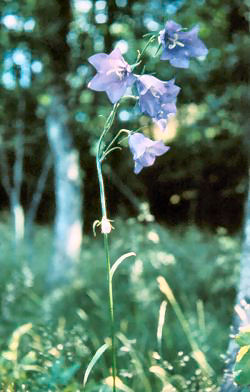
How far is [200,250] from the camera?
6.42 meters

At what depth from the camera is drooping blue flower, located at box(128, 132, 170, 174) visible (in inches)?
66.1

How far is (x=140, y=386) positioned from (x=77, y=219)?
2.99m

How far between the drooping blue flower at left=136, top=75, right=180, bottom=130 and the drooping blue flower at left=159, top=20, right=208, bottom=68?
74mm

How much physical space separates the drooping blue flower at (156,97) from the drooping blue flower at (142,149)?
0.22ft

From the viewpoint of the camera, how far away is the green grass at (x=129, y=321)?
237 centimetres

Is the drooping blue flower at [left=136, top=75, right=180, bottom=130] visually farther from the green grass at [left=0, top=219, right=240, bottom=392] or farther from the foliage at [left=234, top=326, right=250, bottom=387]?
the green grass at [left=0, top=219, right=240, bottom=392]

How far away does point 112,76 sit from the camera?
1.60 meters

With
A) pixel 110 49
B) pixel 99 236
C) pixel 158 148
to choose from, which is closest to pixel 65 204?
pixel 110 49

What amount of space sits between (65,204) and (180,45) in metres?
4.01

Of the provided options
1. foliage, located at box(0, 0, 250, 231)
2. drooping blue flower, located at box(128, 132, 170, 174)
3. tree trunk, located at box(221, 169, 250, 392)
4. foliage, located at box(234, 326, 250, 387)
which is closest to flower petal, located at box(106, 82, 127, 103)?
drooping blue flower, located at box(128, 132, 170, 174)

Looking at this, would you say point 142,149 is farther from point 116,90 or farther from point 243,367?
point 243,367

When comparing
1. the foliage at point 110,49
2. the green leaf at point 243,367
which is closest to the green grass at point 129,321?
the green leaf at point 243,367

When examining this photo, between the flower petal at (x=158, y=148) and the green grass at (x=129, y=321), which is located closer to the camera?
the flower petal at (x=158, y=148)

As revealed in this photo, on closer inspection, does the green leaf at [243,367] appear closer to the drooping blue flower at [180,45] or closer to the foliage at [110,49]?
the drooping blue flower at [180,45]
